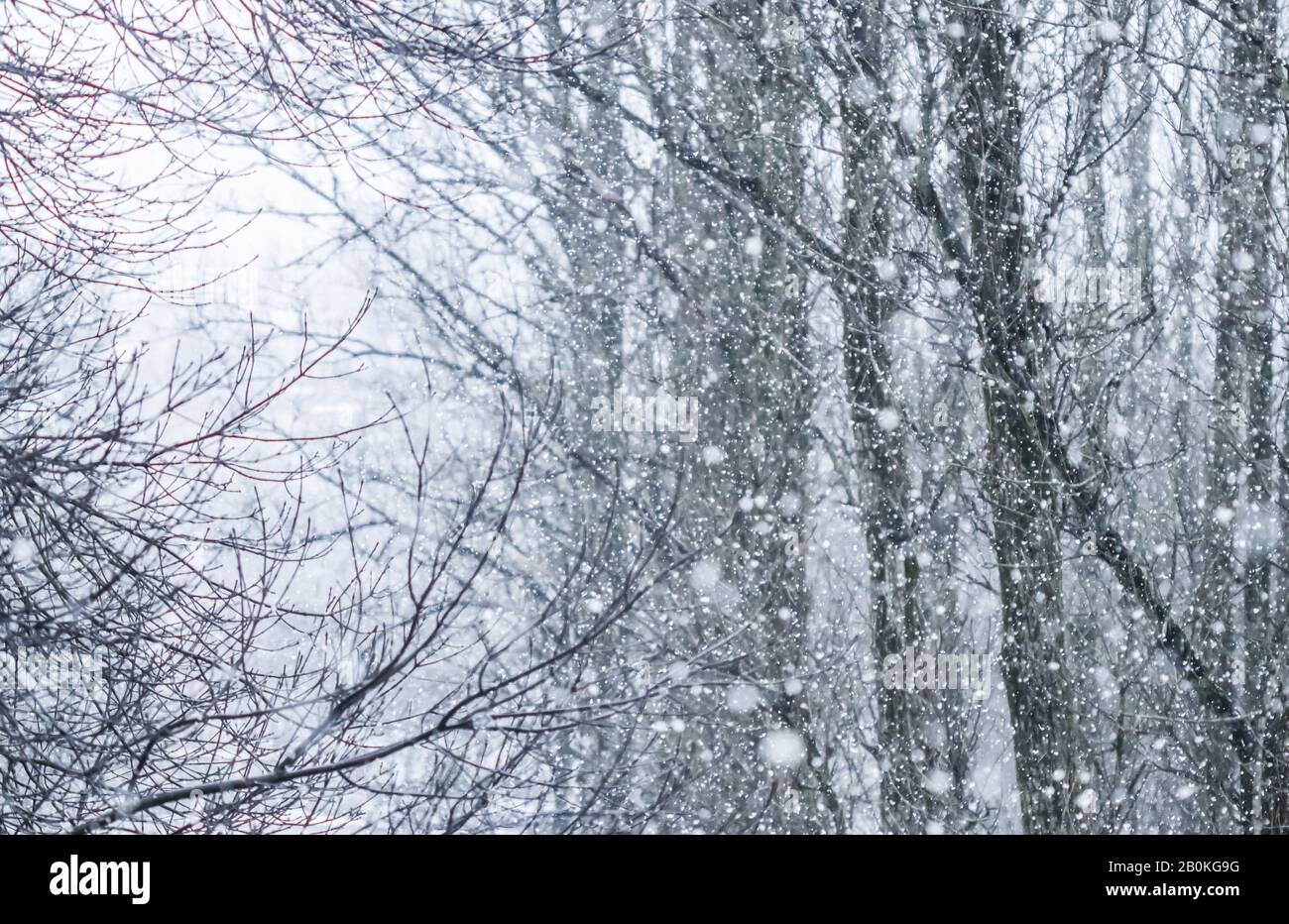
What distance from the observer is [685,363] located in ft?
29.4

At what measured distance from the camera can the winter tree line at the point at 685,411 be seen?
155 inches

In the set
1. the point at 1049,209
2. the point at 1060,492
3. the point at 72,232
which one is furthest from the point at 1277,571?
the point at 72,232

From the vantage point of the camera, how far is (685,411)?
8562 mm

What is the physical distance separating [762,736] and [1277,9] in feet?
18.7

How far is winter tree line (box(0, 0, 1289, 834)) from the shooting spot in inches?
155

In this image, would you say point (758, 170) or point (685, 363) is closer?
point (758, 170)

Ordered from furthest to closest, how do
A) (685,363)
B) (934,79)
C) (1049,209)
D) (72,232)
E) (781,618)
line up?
(685,363), (781,618), (934,79), (1049,209), (72,232)

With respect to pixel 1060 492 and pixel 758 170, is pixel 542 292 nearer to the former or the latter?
pixel 758 170

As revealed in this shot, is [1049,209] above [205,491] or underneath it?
above

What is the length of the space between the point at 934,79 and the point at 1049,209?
1245 mm
